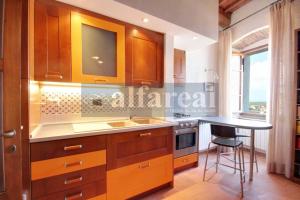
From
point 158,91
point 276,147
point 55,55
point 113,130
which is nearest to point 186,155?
point 158,91

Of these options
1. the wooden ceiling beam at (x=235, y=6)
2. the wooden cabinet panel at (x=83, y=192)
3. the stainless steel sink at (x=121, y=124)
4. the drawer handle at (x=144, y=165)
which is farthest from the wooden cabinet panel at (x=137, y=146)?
the wooden ceiling beam at (x=235, y=6)

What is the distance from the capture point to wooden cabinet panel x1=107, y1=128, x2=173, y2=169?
173cm

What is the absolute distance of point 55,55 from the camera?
5.43ft

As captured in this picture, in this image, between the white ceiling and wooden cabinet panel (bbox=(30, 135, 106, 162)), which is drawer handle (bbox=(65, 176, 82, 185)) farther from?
the white ceiling

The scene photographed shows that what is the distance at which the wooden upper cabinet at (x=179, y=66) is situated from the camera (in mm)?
2969

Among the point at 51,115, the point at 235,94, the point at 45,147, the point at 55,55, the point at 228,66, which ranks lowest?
the point at 45,147

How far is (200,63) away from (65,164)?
126 inches

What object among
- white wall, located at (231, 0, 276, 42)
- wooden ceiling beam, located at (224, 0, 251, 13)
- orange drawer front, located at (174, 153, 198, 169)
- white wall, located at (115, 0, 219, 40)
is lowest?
orange drawer front, located at (174, 153, 198, 169)

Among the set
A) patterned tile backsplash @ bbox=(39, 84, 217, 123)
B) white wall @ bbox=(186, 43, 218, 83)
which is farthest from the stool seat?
white wall @ bbox=(186, 43, 218, 83)

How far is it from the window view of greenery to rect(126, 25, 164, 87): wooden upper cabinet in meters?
2.66

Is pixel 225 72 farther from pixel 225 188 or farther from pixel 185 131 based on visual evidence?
pixel 225 188

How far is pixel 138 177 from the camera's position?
1926 millimetres

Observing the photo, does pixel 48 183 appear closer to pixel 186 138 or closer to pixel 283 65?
pixel 186 138

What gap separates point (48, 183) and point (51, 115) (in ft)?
2.64
